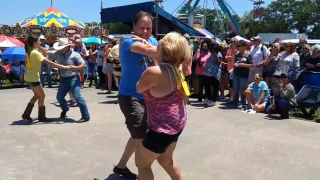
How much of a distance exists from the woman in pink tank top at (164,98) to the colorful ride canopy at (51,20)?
19.7 meters

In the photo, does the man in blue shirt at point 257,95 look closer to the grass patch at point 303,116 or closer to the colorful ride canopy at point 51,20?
the grass patch at point 303,116

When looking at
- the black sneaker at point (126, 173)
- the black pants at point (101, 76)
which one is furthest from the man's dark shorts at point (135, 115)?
the black pants at point (101, 76)

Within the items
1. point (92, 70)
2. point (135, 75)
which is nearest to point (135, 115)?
point (135, 75)

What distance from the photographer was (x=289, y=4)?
229ft

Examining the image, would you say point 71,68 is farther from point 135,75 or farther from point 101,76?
point 101,76

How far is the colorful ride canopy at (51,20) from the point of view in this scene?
2127 centimetres

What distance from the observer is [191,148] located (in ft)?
17.2

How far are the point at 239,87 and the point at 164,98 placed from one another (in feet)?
20.4

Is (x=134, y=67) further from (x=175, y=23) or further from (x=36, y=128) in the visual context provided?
(x=175, y=23)

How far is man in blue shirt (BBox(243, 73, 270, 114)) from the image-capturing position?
800 cm

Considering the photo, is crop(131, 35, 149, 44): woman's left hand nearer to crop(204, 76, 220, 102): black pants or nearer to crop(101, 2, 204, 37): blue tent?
crop(204, 76, 220, 102): black pants

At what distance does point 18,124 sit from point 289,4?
71.5 metres

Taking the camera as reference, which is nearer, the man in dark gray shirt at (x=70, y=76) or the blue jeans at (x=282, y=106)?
the man in dark gray shirt at (x=70, y=76)

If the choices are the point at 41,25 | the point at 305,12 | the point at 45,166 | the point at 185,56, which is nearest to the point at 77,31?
Answer: the point at 41,25
